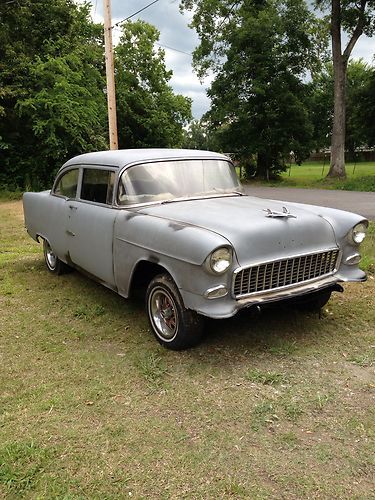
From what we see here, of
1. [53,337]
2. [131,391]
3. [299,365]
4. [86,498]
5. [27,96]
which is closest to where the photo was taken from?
[86,498]

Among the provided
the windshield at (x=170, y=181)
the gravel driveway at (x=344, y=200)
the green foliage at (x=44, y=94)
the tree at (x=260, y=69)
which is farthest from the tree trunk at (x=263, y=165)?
the windshield at (x=170, y=181)

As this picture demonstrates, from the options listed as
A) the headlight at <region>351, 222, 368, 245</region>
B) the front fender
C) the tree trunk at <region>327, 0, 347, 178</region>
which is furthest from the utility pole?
the tree trunk at <region>327, 0, 347, 178</region>

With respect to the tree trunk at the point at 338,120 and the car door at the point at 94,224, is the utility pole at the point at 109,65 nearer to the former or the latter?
the car door at the point at 94,224

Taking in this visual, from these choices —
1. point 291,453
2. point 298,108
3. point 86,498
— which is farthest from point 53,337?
point 298,108

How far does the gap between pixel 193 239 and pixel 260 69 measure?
20.7 metres

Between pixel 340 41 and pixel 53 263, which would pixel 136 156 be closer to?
Result: pixel 53 263

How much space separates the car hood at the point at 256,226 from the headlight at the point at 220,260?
97 millimetres

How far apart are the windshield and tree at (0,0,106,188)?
1395 centimetres

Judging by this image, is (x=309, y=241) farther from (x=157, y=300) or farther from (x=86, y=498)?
(x=86, y=498)

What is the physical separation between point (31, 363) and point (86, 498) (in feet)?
5.48

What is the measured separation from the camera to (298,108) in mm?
22062

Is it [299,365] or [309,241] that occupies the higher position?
[309,241]

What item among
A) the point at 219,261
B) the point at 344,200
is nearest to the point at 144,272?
the point at 219,261

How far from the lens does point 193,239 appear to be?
329cm
